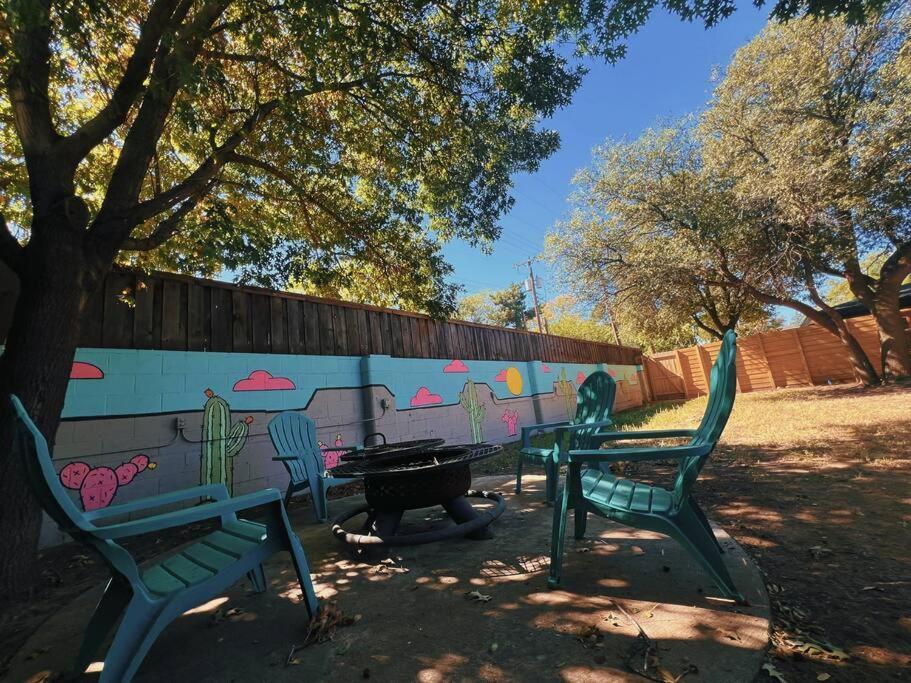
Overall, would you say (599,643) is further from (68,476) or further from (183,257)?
(183,257)

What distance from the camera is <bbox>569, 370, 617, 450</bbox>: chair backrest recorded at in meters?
3.24

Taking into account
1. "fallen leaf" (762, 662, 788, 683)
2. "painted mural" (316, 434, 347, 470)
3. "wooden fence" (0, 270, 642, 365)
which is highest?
"wooden fence" (0, 270, 642, 365)

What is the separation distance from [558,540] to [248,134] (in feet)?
13.6

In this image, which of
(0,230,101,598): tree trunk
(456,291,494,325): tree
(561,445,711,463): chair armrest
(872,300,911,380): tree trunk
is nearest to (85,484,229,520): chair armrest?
(0,230,101,598): tree trunk

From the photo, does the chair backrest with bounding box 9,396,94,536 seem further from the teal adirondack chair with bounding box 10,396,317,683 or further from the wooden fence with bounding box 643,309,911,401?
the wooden fence with bounding box 643,309,911,401

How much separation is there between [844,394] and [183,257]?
42.5 feet

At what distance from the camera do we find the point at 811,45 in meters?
7.83

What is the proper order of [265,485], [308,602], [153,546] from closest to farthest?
[308,602] < [153,546] < [265,485]

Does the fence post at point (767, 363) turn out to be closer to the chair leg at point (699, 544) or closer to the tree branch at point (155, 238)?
the chair leg at point (699, 544)

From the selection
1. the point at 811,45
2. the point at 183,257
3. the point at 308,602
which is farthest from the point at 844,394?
the point at 183,257

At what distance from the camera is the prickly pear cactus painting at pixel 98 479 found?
3.14m

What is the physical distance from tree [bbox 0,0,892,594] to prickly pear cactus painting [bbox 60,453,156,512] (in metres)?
0.97

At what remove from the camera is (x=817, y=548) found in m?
2.01

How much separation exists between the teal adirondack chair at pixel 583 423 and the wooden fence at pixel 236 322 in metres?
3.08
